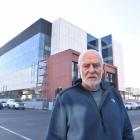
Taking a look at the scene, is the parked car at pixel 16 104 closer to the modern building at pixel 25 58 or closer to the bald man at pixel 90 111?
the modern building at pixel 25 58

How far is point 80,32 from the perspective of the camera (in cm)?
6266

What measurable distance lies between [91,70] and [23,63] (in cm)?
6258

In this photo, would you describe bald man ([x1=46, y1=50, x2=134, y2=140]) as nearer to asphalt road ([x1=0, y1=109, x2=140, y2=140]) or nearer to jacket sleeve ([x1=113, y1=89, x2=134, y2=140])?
jacket sleeve ([x1=113, y1=89, x2=134, y2=140])

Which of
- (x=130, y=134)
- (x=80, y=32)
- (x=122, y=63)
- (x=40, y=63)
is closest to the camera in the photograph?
(x=130, y=134)

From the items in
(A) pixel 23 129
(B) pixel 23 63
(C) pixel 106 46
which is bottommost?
(A) pixel 23 129

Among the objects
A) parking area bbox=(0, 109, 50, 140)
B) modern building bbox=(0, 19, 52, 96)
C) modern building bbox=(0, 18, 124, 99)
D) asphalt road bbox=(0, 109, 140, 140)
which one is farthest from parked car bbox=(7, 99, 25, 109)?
parking area bbox=(0, 109, 50, 140)

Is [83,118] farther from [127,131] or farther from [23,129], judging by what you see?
[23,129]

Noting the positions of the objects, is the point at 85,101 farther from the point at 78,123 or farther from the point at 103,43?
the point at 103,43

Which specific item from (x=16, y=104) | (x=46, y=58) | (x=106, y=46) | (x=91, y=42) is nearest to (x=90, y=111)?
(x=16, y=104)

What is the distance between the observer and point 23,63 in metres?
63.4

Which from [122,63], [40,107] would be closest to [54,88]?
[40,107]

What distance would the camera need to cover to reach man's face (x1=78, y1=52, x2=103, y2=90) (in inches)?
84.9

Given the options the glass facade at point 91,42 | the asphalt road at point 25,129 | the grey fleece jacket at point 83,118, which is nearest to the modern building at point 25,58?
the glass facade at point 91,42

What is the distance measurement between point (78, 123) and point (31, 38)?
2361 inches
